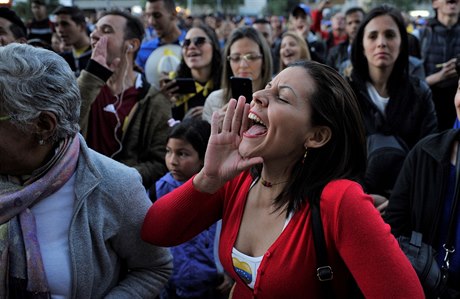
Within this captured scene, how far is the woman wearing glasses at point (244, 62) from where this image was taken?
4.14m

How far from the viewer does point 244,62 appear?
13.8 ft

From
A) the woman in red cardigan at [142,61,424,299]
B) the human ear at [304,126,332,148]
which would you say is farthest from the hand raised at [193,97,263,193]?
the human ear at [304,126,332,148]

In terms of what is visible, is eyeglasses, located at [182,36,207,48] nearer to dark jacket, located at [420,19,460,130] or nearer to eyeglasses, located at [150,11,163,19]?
eyeglasses, located at [150,11,163,19]

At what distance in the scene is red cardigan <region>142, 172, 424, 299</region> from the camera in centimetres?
162

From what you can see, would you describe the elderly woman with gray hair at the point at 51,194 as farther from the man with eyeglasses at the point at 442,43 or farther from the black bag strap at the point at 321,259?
the man with eyeglasses at the point at 442,43

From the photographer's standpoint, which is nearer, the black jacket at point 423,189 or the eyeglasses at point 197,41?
the black jacket at point 423,189

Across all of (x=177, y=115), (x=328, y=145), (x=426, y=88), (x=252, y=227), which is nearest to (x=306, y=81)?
(x=328, y=145)

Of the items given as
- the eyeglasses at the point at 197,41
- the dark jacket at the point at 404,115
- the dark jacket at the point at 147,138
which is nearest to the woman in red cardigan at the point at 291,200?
the dark jacket at the point at 147,138

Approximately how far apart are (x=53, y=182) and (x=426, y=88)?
10.2 feet

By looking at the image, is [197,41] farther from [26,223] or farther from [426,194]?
[26,223]

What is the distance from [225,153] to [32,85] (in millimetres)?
773

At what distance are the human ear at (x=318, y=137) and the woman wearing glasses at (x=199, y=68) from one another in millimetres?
2614

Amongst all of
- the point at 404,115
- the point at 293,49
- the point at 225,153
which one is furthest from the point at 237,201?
the point at 293,49

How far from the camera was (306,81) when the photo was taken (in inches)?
74.9
